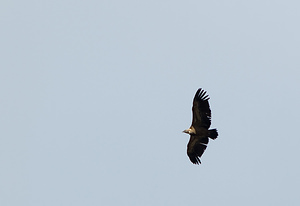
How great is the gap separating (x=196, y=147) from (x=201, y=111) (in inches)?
Result: 213

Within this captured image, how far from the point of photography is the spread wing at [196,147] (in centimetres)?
7875

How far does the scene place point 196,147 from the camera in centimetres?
7950

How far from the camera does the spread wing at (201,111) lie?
74.6 metres

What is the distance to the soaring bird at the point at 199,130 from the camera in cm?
7488

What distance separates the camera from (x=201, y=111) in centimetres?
7544

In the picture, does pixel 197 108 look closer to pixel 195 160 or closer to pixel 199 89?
pixel 199 89

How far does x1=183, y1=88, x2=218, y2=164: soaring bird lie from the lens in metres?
74.9

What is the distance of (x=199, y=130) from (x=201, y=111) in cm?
258

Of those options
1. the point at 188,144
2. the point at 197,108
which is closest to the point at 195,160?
the point at 188,144

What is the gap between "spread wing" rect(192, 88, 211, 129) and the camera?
7462 centimetres

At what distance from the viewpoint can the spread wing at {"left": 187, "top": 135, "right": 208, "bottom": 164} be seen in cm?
7875

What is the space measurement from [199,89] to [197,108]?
1.96 m

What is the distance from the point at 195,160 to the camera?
3150 inches

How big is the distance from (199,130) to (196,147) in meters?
2.85
